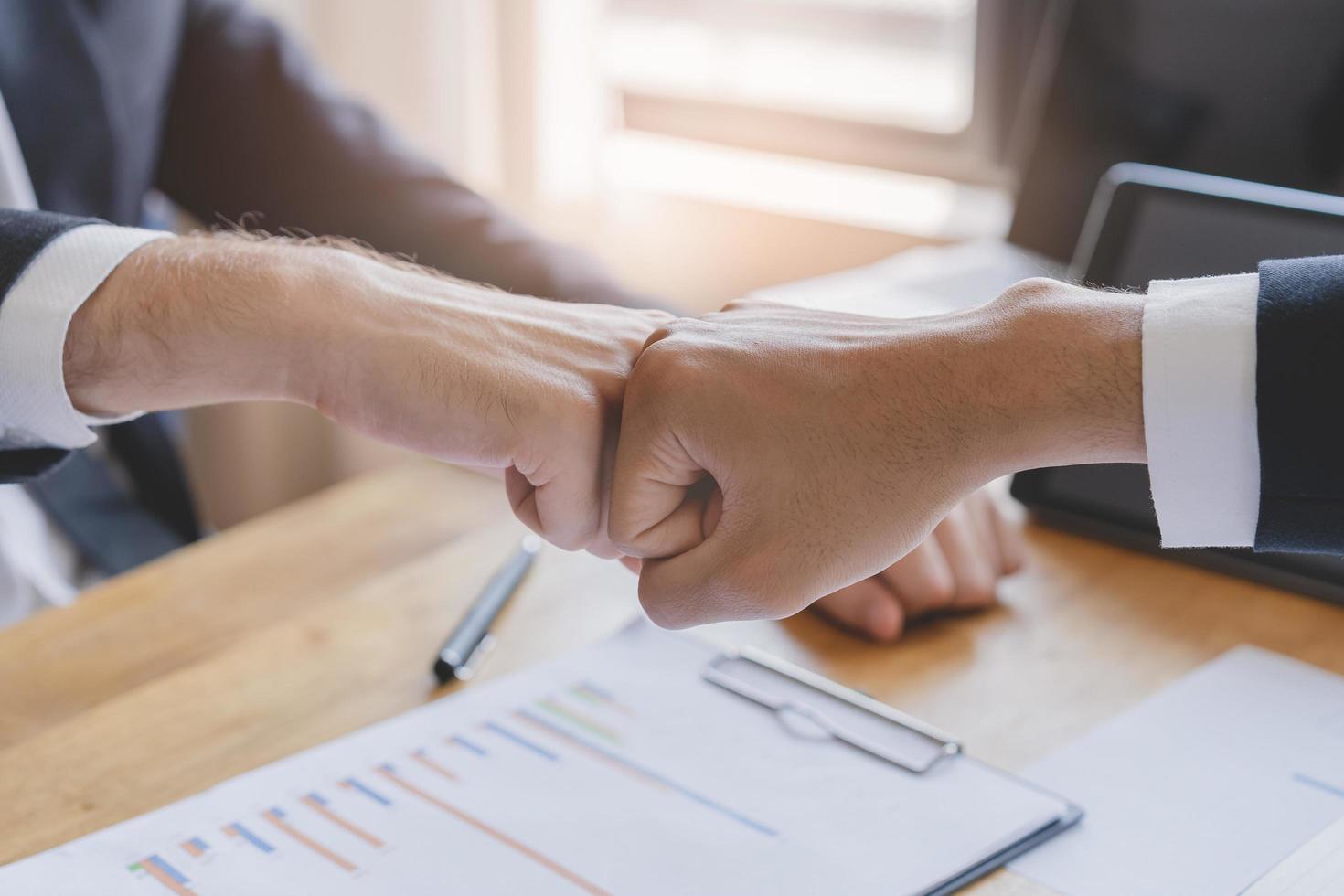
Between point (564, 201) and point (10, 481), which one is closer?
point (10, 481)

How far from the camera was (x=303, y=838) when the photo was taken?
1.97 ft

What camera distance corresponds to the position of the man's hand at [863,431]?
1.99ft

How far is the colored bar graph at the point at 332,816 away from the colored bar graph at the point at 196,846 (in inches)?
2.0

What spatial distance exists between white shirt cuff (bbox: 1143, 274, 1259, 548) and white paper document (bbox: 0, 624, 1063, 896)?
170 millimetres

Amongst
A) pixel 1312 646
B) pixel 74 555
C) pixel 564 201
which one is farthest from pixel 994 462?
pixel 564 201

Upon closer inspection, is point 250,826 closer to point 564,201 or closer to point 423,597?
point 423,597

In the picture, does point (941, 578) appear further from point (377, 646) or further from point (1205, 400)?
point (377, 646)

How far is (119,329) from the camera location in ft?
2.42

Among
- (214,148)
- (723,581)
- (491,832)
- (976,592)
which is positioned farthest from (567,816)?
(214,148)

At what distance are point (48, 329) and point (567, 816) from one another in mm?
411

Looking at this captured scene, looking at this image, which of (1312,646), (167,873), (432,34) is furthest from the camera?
(432,34)

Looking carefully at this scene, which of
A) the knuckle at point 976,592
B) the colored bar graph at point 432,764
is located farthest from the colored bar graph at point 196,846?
the knuckle at point 976,592

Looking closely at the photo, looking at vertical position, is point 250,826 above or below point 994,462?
below

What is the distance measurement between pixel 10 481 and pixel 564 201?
144 centimetres
